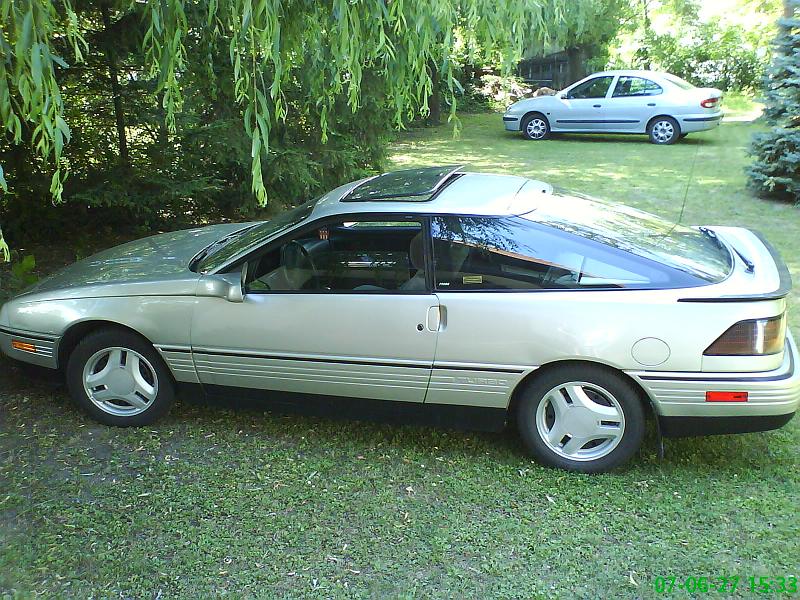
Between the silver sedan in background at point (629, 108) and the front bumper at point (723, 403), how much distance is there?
11218 millimetres

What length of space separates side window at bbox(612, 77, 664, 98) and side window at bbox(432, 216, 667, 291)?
11522 millimetres

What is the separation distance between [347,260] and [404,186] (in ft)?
1.91

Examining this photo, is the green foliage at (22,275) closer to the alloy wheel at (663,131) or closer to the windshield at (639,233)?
the windshield at (639,233)

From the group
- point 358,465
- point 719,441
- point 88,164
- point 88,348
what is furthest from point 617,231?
point 88,164

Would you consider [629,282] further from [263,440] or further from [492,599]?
[263,440]

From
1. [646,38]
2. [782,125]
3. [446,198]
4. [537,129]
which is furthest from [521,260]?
[646,38]

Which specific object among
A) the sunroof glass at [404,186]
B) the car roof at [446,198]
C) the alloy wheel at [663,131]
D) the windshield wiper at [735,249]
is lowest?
the alloy wheel at [663,131]

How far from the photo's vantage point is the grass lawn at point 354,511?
2994 millimetres

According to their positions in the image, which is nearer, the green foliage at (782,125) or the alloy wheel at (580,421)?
the alloy wheel at (580,421)

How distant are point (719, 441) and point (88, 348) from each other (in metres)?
3.55

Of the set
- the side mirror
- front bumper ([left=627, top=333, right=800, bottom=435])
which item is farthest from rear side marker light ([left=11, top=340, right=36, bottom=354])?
front bumper ([left=627, top=333, right=800, bottom=435])

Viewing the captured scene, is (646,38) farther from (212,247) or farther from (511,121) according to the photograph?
(212,247)

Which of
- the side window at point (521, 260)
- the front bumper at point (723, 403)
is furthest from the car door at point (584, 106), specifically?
the front bumper at point (723, 403)

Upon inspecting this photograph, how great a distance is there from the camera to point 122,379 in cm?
413
